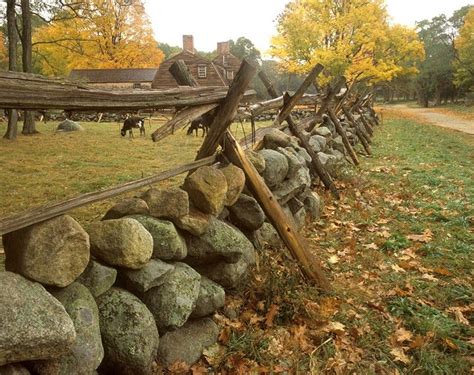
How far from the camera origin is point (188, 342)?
110 inches

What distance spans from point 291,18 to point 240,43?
110 ft

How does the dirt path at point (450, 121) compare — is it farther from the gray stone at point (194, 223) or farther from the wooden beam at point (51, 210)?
the wooden beam at point (51, 210)

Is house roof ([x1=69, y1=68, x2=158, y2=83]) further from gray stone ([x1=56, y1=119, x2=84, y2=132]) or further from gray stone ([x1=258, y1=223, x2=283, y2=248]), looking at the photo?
gray stone ([x1=258, y1=223, x2=283, y2=248])

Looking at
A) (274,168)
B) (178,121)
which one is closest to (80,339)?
(178,121)

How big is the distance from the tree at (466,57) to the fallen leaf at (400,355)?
38.4 m

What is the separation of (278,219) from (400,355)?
1.58 metres

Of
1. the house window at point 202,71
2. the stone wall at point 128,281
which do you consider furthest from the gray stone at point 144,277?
the house window at point 202,71

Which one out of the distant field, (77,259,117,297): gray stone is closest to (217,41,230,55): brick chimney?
the distant field

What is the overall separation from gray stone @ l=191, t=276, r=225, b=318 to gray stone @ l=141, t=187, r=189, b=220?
0.63 m

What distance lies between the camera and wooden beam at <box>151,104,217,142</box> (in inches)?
107

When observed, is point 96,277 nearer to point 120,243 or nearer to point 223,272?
point 120,243

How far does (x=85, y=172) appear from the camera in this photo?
7.47m

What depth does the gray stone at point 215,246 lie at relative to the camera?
3.13m

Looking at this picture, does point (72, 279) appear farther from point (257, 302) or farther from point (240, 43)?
point (240, 43)
